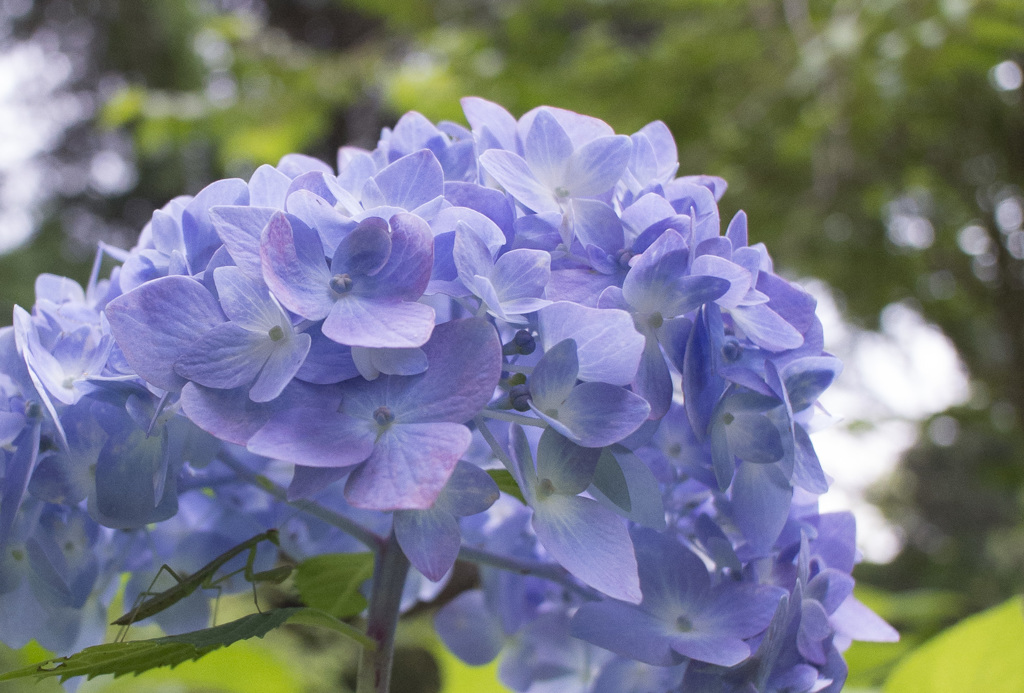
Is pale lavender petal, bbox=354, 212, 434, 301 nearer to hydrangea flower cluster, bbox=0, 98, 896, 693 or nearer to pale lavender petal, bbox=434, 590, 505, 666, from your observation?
hydrangea flower cluster, bbox=0, 98, 896, 693

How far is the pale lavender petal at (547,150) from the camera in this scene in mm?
226

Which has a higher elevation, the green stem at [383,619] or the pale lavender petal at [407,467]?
the pale lavender petal at [407,467]

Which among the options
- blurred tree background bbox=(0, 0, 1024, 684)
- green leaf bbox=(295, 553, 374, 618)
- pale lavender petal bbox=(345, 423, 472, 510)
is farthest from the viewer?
blurred tree background bbox=(0, 0, 1024, 684)

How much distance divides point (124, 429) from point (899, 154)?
190 cm

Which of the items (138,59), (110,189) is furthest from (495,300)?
(110,189)

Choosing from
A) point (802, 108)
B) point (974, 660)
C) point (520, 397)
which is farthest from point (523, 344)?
point (802, 108)

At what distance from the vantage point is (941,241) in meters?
1.91

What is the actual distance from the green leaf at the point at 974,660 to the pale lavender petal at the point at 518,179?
0.28 m

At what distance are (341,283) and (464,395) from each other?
0.13 feet

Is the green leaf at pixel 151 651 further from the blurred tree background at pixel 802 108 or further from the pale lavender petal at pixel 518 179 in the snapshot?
the blurred tree background at pixel 802 108

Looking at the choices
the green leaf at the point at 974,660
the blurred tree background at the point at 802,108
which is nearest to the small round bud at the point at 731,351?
the green leaf at the point at 974,660

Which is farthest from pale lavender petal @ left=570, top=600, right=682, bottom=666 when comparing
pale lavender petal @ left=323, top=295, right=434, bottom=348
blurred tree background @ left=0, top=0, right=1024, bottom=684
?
blurred tree background @ left=0, top=0, right=1024, bottom=684

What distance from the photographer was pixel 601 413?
183 mm

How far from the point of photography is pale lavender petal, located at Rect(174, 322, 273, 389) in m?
0.17
